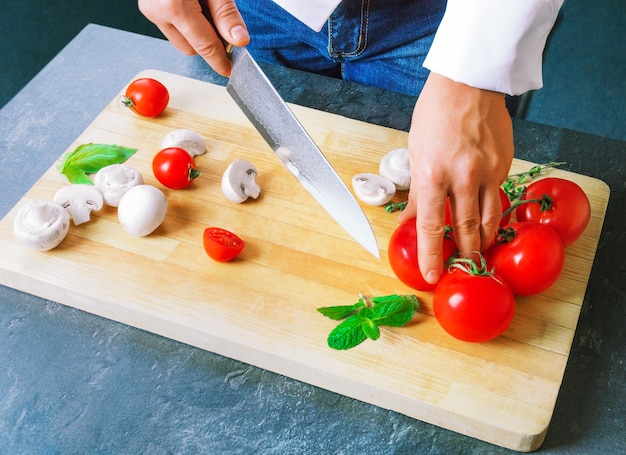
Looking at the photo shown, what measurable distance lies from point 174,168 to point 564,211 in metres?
0.70

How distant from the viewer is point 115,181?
1.35 meters

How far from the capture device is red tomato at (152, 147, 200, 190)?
4.45 ft

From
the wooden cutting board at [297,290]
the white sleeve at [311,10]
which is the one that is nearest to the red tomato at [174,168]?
the wooden cutting board at [297,290]

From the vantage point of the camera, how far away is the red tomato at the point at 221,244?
4.01 feet

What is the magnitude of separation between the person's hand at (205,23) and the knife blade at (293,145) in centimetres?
3

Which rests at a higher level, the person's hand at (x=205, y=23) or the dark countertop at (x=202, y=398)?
the person's hand at (x=205, y=23)

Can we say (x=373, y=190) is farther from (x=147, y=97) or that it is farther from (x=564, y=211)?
(x=147, y=97)

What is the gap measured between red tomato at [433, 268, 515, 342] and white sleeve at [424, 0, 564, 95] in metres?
0.29

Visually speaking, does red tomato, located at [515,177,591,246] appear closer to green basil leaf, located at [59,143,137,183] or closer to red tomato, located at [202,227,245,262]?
red tomato, located at [202,227,245,262]

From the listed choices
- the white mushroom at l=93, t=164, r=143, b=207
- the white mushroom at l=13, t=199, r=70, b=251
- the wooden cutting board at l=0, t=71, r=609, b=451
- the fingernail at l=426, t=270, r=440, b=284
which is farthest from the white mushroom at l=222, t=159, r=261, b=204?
the fingernail at l=426, t=270, r=440, b=284

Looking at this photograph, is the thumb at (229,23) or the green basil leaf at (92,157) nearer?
the thumb at (229,23)

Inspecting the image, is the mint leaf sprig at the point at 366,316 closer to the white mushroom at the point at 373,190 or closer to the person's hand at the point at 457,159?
the person's hand at the point at 457,159

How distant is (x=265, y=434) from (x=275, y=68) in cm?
93

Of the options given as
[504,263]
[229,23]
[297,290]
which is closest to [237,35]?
[229,23]
